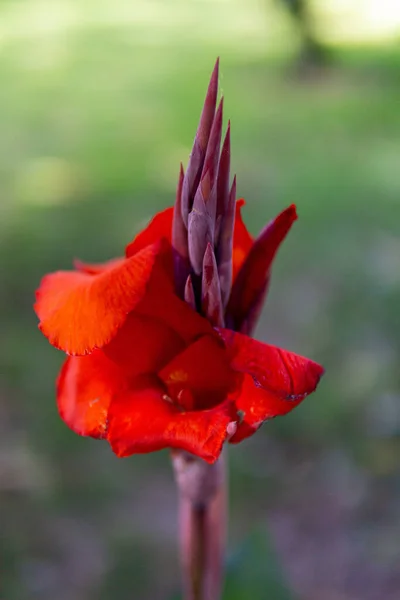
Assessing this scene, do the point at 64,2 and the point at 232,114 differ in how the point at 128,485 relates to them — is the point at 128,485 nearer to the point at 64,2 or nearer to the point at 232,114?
the point at 232,114

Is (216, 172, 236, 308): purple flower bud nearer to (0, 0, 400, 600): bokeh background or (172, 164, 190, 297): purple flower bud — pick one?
(172, 164, 190, 297): purple flower bud

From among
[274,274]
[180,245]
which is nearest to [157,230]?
[180,245]

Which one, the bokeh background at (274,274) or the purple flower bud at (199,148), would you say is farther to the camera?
the bokeh background at (274,274)

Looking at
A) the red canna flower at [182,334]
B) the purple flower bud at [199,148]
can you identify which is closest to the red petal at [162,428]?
the red canna flower at [182,334]

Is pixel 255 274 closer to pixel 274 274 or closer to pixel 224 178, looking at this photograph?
pixel 224 178

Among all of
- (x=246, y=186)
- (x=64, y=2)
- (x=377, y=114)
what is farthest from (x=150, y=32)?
(x=246, y=186)

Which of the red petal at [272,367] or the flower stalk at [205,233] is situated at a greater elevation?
the flower stalk at [205,233]

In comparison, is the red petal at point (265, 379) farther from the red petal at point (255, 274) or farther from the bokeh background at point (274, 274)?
the bokeh background at point (274, 274)
